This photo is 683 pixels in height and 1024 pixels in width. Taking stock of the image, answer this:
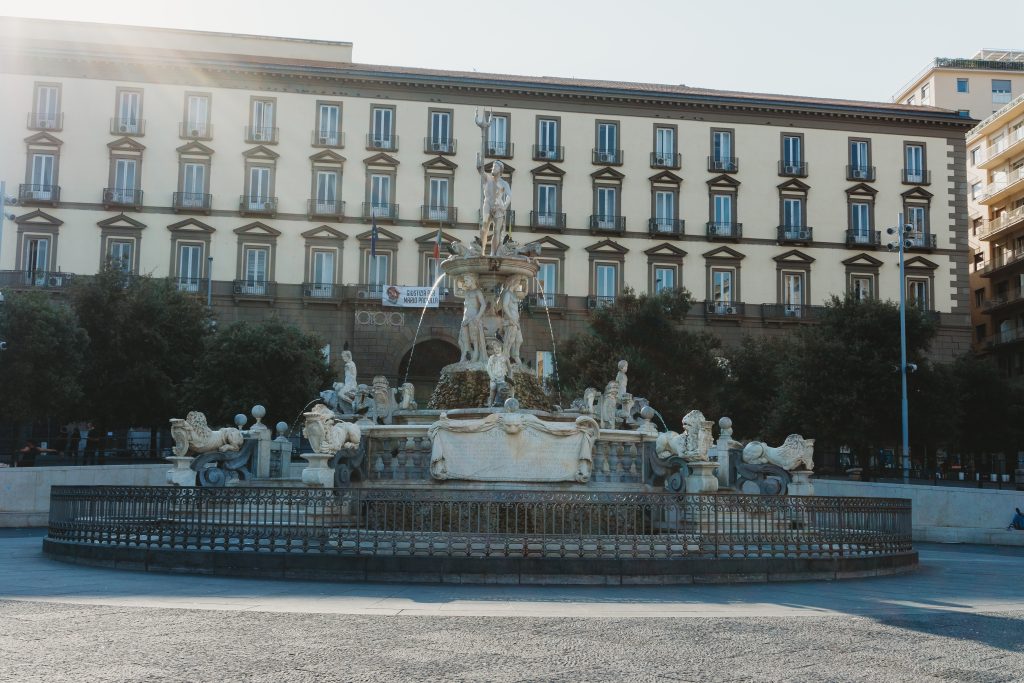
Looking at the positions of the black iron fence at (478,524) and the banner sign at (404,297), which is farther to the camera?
the banner sign at (404,297)

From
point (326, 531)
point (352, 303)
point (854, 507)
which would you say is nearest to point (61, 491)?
point (326, 531)

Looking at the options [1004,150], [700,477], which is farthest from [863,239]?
[700,477]

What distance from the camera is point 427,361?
53.1m

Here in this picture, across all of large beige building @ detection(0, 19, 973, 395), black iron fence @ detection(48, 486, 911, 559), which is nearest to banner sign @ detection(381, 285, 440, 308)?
large beige building @ detection(0, 19, 973, 395)

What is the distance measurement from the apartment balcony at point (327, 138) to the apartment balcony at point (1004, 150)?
121ft

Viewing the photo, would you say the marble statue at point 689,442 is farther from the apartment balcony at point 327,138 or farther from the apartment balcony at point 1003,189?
the apartment balcony at point 1003,189

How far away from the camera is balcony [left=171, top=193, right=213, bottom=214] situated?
51.5 meters

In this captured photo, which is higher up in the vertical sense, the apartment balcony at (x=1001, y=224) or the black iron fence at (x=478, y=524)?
the apartment balcony at (x=1001, y=224)

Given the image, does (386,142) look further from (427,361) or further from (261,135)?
(427,361)

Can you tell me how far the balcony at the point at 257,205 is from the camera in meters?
51.9

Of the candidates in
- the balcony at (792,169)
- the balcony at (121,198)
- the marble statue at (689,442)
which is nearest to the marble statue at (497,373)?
the marble statue at (689,442)

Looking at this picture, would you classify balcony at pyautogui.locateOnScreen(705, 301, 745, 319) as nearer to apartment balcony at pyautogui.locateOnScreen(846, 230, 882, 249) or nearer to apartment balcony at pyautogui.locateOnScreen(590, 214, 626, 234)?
apartment balcony at pyautogui.locateOnScreen(590, 214, 626, 234)

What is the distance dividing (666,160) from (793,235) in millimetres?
7598

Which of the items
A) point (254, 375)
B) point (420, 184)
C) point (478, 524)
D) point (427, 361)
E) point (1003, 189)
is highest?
point (1003, 189)
